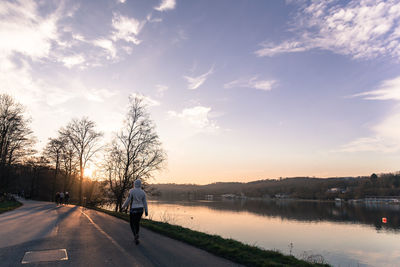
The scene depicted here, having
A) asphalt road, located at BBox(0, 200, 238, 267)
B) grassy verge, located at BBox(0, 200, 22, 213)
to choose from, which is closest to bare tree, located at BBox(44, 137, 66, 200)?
grassy verge, located at BBox(0, 200, 22, 213)

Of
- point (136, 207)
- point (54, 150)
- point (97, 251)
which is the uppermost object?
point (54, 150)

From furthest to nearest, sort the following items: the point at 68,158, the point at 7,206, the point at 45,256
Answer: the point at 68,158 → the point at 7,206 → the point at 45,256

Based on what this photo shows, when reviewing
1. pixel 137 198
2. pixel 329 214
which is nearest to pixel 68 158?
pixel 137 198

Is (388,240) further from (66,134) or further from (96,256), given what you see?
(66,134)

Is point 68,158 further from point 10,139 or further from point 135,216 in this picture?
point 135,216

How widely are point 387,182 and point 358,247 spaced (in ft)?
576

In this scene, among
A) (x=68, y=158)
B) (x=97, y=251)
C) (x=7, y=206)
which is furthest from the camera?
(x=68, y=158)

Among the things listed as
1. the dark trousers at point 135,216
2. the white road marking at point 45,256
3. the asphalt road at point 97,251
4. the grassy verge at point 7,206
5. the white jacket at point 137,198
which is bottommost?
the grassy verge at point 7,206

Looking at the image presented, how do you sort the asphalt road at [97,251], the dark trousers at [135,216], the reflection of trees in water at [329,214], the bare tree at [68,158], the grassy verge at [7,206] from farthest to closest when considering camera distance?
the reflection of trees in water at [329,214], the bare tree at [68,158], the grassy verge at [7,206], the dark trousers at [135,216], the asphalt road at [97,251]

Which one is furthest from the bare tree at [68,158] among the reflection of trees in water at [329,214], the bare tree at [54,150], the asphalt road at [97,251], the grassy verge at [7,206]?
the reflection of trees in water at [329,214]

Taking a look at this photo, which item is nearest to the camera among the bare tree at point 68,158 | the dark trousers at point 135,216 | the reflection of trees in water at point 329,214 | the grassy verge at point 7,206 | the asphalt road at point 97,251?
the asphalt road at point 97,251

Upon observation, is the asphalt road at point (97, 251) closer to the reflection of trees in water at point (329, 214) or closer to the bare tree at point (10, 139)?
the bare tree at point (10, 139)

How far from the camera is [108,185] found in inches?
1171

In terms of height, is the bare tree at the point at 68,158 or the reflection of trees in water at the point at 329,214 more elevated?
the bare tree at the point at 68,158
